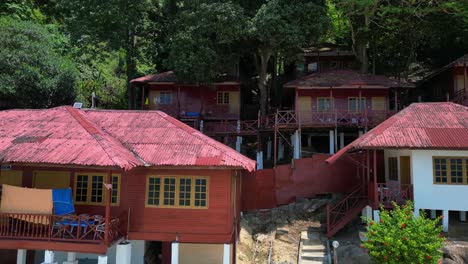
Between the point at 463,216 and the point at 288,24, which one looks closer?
the point at 463,216

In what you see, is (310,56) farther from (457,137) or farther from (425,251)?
(425,251)

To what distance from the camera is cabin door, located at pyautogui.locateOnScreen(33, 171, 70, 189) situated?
1566cm

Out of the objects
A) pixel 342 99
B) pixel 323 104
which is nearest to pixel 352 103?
pixel 342 99

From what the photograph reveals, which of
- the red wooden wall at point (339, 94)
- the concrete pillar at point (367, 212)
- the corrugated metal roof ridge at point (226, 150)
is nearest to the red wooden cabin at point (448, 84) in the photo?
the red wooden wall at point (339, 94)

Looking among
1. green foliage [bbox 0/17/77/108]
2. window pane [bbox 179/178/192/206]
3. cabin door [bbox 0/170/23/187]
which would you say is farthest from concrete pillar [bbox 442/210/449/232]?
green foliage [bbox 0/17/77/108]

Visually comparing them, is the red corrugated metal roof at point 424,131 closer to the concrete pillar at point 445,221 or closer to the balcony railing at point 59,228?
the concrete pillar at point 445,221

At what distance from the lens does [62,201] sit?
14367 millimetres

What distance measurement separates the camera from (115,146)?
46.5 feet

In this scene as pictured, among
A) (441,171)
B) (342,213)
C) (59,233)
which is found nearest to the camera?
(59,233)

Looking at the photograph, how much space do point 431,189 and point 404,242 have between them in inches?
197

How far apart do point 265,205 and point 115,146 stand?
1121 cm

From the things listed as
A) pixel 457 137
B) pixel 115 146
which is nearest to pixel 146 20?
pixel 115 146

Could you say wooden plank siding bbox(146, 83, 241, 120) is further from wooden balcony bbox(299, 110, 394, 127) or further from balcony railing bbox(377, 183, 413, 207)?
balcony railing bbox(377, 183, 413, 207)

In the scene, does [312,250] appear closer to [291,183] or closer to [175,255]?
[291,183]
